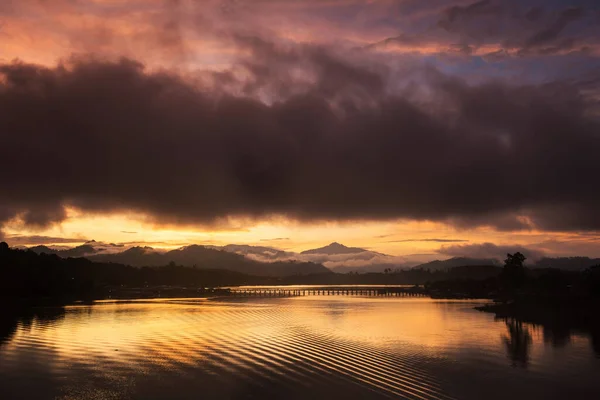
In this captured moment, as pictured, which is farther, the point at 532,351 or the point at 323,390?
the point at 532,351

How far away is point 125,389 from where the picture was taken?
106ft

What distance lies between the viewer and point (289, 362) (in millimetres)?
42438

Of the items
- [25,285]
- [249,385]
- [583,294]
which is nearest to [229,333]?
[249,385]

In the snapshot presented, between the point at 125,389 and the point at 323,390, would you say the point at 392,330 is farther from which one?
the point at 125,389

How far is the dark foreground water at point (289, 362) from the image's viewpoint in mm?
32281

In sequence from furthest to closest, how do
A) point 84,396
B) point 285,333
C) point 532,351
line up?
point 285,333, point 532,351, point 84,396

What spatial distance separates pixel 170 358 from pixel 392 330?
1443 inches

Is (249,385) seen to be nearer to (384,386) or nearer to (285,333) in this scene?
(384,386)

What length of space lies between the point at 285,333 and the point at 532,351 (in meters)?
29.5

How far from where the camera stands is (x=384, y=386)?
32844 mm

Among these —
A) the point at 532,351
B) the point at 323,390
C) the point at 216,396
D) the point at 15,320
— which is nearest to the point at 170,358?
the point at 216,396

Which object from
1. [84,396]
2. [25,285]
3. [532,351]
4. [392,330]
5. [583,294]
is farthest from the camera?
[25,285]

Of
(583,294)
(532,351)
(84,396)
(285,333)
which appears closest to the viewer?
(84,396)

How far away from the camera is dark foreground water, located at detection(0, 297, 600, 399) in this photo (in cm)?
3228
